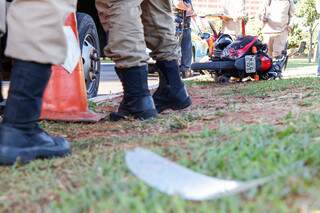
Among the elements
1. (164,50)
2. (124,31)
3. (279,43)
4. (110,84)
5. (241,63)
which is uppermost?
(124,31)

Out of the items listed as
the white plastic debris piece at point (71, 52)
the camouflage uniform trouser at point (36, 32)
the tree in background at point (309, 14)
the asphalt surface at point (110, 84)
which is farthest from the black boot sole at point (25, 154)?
the tree in background at point (309, 14)

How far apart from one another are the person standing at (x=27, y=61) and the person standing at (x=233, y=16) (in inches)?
344

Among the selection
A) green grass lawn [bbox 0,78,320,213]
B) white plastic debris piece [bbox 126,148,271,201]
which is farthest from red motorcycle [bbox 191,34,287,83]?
white plastic debris piece [bbox 126,148,271,201]

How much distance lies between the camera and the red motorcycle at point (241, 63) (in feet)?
24.9

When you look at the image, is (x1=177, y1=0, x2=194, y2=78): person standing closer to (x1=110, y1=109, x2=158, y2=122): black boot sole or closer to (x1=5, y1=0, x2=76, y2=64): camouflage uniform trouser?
(x1=110, y1=109, x2=158, y2=122): black boot sole

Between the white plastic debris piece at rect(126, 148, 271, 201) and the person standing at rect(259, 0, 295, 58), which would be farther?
the person standing at rect(259, 0, 295, 58)

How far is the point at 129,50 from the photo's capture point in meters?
3.04

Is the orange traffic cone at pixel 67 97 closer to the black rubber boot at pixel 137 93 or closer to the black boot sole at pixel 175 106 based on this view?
the black rubber boot at pixel 137 93

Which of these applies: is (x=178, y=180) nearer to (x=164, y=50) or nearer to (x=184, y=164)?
(x=184, y=164)

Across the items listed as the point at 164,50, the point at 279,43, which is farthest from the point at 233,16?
the point at 164,50

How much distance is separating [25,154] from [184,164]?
0.67 m

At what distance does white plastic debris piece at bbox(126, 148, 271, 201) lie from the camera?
141cm

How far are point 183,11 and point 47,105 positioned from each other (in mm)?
6451

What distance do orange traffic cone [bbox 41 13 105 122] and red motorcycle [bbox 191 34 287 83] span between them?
4271 mm
